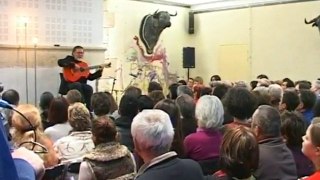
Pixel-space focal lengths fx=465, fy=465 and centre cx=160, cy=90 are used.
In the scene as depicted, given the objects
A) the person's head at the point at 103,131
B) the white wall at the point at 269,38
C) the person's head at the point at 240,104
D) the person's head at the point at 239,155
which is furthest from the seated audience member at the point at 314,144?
the white wall at the point at 269,38

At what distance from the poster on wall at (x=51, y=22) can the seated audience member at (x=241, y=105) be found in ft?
19.8

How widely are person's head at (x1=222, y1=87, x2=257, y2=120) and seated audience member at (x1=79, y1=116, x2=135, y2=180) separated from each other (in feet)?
3.98

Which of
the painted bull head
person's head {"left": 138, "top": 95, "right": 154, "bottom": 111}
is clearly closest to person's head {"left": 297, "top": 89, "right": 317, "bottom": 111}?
person's head {"left": 138, "top": 95, "right": 154, "bottom": 111}

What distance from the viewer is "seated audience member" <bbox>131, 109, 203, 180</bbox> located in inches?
86.0

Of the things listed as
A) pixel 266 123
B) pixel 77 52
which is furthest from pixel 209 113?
pixel 77 52

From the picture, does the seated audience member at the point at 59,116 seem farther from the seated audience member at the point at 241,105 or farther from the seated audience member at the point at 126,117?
the seated audience member at the point at 241,105

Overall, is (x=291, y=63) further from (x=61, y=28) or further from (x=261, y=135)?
(x=261, y=135)

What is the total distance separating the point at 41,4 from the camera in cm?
919

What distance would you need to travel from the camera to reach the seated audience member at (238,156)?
2.21m

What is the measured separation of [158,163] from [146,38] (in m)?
10.2

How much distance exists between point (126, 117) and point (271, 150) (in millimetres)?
1452

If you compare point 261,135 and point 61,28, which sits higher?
point 61,28

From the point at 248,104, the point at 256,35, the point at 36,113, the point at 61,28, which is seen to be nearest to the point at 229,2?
the point at 256,35

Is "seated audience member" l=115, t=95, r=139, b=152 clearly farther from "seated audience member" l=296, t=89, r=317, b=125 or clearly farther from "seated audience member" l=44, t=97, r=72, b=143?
"seated audience member" l=296, t=89, r=317, b=125
